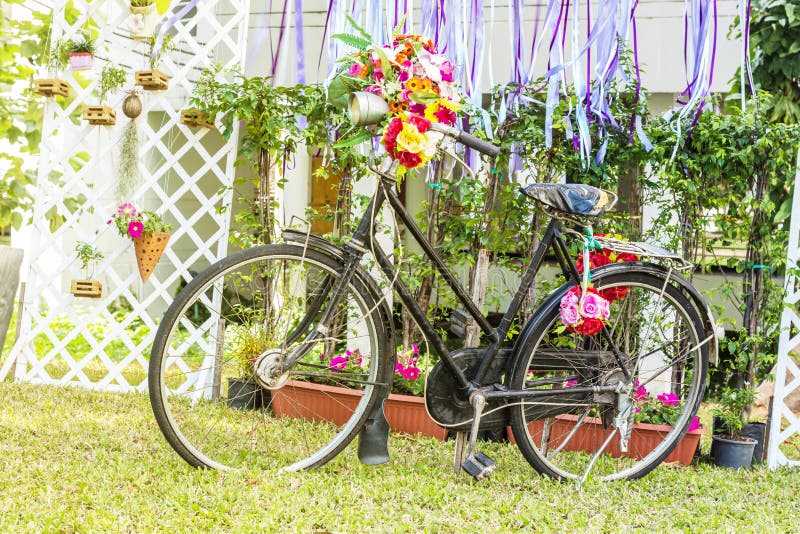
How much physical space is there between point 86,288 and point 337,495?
1.89 m

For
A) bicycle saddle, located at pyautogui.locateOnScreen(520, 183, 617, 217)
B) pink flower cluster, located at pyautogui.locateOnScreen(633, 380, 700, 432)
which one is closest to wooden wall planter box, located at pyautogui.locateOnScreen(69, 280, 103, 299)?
bicycle saddle, located at pyautogui.locateOnScreen(520, 183, 617, 217)

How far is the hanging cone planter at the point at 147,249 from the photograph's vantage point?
134 inches

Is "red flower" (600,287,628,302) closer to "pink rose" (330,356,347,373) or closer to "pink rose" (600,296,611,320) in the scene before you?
"pink rose" (600,296,611,320)

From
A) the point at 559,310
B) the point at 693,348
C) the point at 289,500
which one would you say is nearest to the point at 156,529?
the point at 289,500

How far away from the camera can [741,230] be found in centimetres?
294

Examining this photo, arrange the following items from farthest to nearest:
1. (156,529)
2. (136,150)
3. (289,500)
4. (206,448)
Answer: (136,150)
(206,448)
(289,500)
(156,529)

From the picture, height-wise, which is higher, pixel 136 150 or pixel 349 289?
pixel 136 150

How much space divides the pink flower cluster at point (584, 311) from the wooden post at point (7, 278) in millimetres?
1958

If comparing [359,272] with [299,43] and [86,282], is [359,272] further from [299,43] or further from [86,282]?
[86,282]

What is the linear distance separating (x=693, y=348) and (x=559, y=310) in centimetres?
54

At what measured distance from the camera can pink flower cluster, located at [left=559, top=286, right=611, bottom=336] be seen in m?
2.33

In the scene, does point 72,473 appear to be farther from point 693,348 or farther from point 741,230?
point 741,230

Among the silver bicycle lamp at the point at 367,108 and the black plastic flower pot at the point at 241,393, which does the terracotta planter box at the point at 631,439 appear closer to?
the black plastic flower pot at the point at 241,393

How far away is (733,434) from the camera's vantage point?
2912 millimetres
